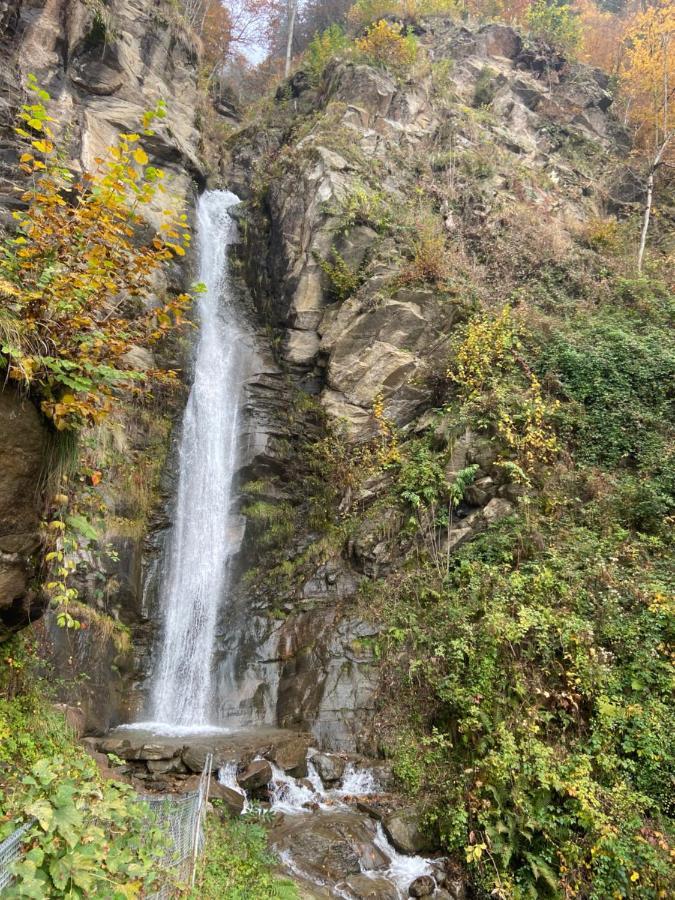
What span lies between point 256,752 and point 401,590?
3778 mm

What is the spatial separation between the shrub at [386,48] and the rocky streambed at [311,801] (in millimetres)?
23352

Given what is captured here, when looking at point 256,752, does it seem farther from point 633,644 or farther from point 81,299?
point 81,299

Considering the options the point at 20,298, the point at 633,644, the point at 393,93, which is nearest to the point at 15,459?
the point at 20,298

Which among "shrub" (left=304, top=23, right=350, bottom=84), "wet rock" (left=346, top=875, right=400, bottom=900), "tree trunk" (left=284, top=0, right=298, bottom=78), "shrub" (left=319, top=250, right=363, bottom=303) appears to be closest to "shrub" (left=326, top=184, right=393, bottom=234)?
"shrub" (left=319, top=250, right=363, bottom=303)

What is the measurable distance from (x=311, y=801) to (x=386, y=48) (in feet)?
81.2

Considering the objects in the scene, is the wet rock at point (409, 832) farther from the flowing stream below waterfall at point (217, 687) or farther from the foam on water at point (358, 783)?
the foam on water at point (358, 783)

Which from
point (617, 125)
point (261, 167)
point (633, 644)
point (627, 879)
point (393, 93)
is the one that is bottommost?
point (627, 879)

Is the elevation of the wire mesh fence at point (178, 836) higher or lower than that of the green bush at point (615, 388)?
lower

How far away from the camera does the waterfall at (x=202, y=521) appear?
11.1 m

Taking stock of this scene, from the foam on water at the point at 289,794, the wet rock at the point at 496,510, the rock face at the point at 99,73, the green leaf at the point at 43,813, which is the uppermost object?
the rock face at the point at 99,73

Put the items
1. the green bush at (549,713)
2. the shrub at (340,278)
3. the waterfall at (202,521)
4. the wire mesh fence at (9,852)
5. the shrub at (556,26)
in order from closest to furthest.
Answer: the wire mesh fence at (9,852) < the green bush at (549,713) < the waterfall at (202,521) < the shrub at (340,278) < the shrub at (556,26)

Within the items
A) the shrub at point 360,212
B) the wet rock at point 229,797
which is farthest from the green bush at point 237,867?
the shrub at point 360,212

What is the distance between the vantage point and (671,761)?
5965 millimetres

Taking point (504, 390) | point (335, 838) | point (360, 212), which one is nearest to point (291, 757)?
point (335, 838)
